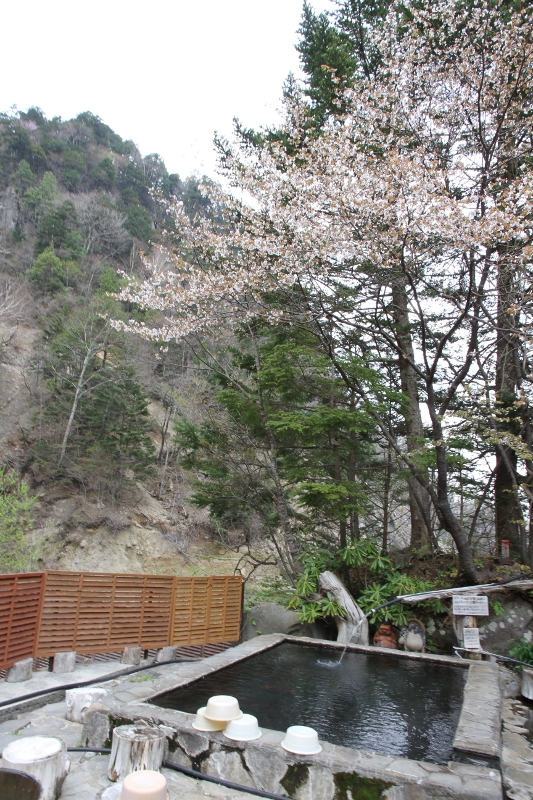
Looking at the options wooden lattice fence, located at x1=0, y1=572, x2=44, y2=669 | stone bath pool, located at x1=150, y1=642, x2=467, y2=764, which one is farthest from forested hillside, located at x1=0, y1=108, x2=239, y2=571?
stone bath pool, located at x1=150, y1=642, x2=467, y2=764

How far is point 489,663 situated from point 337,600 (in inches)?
98.1

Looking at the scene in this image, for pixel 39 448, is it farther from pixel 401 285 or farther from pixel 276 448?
pixel 401 285

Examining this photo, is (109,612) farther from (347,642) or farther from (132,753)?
(347,642)

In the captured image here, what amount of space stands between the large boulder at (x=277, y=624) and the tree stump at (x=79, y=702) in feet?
13.8

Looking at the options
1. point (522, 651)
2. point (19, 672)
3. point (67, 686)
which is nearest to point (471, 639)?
point (522, 651)

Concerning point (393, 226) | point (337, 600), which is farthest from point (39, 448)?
point (393, 226)

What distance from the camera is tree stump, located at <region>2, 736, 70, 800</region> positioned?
296 centimetres

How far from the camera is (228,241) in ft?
30.4

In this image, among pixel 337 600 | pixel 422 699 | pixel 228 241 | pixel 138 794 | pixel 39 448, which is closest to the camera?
pixel 138 794

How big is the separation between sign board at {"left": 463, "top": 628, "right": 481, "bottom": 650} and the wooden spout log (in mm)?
1530

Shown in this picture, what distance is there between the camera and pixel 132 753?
11.2 ft

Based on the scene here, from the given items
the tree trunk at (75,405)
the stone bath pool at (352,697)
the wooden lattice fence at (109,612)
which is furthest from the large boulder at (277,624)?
the tree trunk at (75,405)

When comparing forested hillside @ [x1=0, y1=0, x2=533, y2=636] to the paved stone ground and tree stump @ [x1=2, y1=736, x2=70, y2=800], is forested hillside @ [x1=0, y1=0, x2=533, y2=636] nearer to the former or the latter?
the paved stone ground

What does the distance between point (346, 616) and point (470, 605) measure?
1.97m
